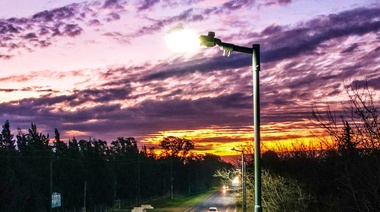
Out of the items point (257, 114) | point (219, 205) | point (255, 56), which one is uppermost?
point (255, 56)

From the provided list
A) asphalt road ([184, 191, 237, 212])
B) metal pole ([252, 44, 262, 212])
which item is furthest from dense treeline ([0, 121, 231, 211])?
metal pole ([252, 44, 262, 212])

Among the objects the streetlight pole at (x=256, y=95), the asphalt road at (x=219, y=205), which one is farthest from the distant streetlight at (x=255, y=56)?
the asphalt road at (x=219, y=205)

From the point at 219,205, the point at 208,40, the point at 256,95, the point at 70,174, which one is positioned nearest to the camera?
the point at 208,40

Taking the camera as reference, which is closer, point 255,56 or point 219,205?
point 255,56

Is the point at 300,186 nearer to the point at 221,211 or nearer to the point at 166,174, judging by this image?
the point at 221,211

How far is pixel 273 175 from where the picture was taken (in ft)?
132

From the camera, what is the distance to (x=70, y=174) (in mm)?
85000

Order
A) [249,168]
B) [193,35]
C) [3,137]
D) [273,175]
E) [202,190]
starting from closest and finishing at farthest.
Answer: [193,35] → [273,175] → [249,168] → [3,137] → [202,190]

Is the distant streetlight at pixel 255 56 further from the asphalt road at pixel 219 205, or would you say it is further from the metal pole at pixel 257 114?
the asphalt road at pixel 219 205

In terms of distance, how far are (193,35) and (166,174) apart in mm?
137922

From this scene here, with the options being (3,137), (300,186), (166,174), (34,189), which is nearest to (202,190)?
(166,174)

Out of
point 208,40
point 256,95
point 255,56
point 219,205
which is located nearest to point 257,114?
point 256,95

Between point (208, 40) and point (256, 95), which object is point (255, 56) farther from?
point (208, 40)

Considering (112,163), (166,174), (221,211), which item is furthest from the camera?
(166,174)
